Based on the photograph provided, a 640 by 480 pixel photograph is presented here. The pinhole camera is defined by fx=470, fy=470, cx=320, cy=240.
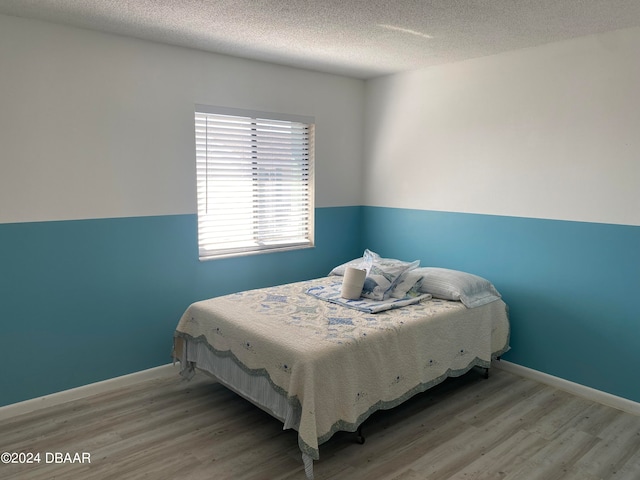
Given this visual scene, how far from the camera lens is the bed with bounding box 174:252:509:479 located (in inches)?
97.2

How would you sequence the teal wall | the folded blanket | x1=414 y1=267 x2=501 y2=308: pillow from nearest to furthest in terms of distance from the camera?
the teal wall < the folded blanket < x1=414 y1=267 x2=501 y2=308: pillow

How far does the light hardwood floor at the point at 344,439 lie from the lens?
8.07 ft

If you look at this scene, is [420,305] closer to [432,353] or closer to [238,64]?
[432,353]

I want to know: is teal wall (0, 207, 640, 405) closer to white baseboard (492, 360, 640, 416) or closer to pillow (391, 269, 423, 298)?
white baseboard (492, 360, 640, 416)

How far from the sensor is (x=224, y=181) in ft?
12.7

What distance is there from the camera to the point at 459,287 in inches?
135

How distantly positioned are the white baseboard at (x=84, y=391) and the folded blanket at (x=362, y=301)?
128 centimetres

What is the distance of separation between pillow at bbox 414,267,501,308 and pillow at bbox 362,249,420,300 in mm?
197

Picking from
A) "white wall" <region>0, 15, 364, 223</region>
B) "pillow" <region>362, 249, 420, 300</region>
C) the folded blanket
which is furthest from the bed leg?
"white wall" <region>0, 15, 364, 223</region>

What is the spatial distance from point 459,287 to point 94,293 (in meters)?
2.58

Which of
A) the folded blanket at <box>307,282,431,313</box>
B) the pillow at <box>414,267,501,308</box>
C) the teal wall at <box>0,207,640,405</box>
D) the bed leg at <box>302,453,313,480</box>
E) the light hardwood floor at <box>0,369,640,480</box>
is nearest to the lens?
the bed leg at <box>302,453,313,480</box>

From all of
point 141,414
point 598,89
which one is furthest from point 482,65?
point 141,414

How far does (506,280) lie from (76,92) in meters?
3.40

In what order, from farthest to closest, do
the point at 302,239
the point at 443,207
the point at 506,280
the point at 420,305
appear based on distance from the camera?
the point at 302,239 → the point at 443,207 → the point at 506,280 → the point at 420,305
